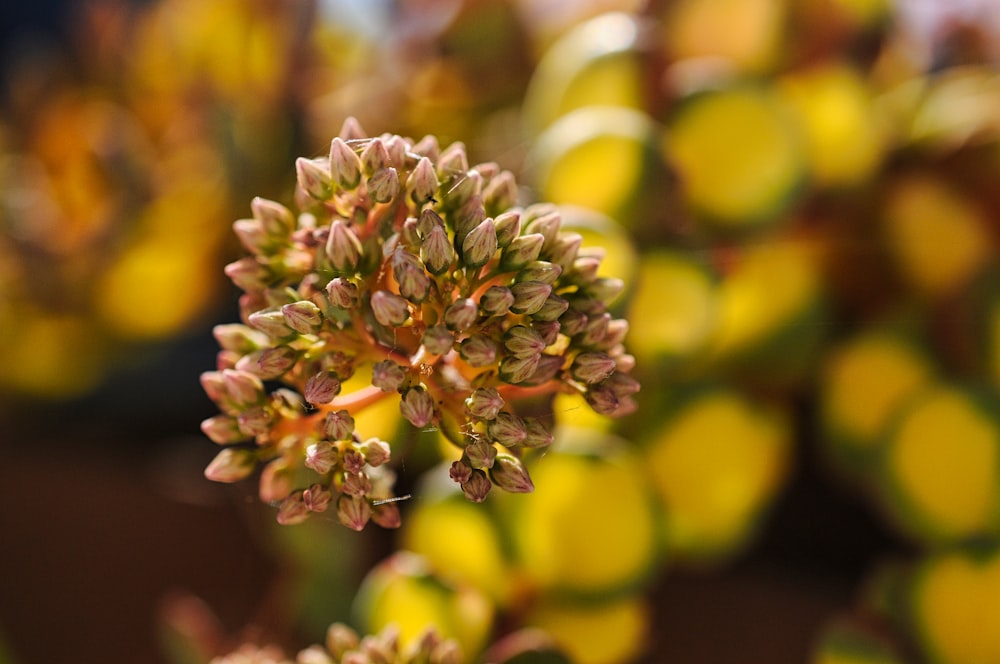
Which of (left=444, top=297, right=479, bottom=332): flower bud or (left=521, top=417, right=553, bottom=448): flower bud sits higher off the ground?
(left=444, top=297, right=479, bottom=332): flower bud

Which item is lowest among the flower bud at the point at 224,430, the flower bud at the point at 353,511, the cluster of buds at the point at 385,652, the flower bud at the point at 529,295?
the cluster of buds at the point at 385,652

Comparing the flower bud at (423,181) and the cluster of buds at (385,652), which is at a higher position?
the flower bud at (423,181)

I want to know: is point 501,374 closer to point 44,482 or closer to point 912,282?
point 912,282

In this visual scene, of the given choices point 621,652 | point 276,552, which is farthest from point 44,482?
point 621,652

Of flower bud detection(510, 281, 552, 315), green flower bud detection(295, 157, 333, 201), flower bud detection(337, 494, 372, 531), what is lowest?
flower bud detection(337, 494, 372, 531)

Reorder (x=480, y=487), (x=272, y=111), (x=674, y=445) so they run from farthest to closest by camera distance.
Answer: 1. (x=272, y=111)
2. (x=674, y=445)
3. (x=480, y=487)
